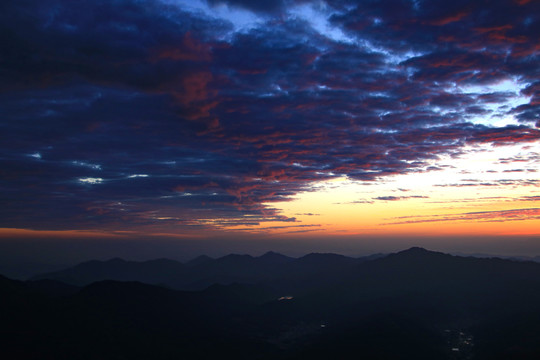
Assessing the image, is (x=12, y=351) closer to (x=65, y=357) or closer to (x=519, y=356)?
(x=65, y=357)

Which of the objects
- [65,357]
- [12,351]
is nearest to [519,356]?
[65,357]
